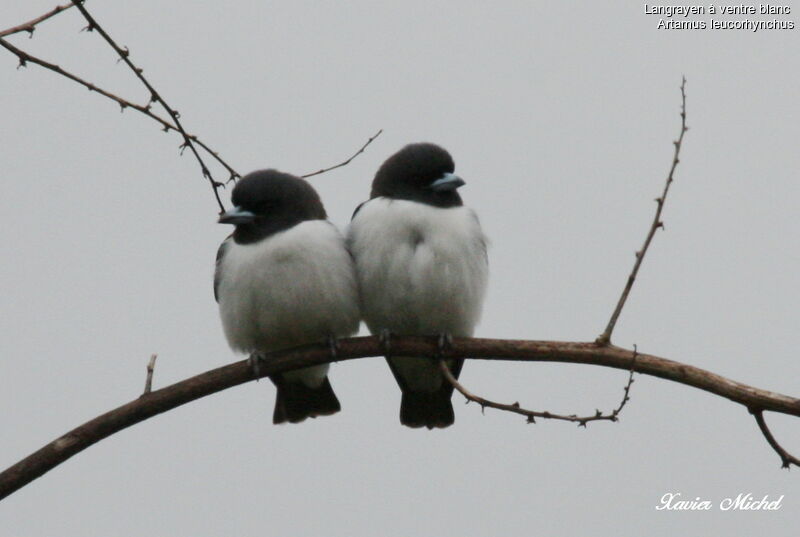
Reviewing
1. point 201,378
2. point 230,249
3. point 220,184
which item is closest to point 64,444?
point 201,378

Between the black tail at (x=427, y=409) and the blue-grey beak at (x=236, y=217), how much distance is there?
1.78 meters

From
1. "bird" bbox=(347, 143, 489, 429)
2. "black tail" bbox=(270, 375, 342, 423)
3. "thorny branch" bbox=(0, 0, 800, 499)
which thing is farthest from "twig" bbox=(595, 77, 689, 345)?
"black tail" bbox=(270, 375, 342, 423)

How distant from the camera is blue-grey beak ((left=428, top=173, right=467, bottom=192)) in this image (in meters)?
7.38

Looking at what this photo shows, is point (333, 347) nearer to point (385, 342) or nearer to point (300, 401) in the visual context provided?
point (385, 342)

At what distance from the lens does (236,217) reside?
7246mm

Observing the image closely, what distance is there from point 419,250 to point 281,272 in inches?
33.1

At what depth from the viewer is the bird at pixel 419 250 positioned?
714 cm

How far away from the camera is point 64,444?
5867 millimetres

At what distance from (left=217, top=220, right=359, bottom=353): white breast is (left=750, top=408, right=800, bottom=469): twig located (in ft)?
8.57

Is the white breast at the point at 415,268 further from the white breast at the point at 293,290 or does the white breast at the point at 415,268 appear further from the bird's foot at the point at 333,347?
the bird's foot at the point at 333,347

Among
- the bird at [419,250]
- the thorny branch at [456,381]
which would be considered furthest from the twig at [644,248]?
the bird at [419,250]

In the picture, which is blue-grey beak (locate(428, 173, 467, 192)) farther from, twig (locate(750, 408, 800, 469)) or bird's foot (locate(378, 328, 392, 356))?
twig (locate(750, 408, 800, 469))

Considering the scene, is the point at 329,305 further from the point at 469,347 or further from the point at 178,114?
the point at 178,114

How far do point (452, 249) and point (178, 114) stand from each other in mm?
1979
